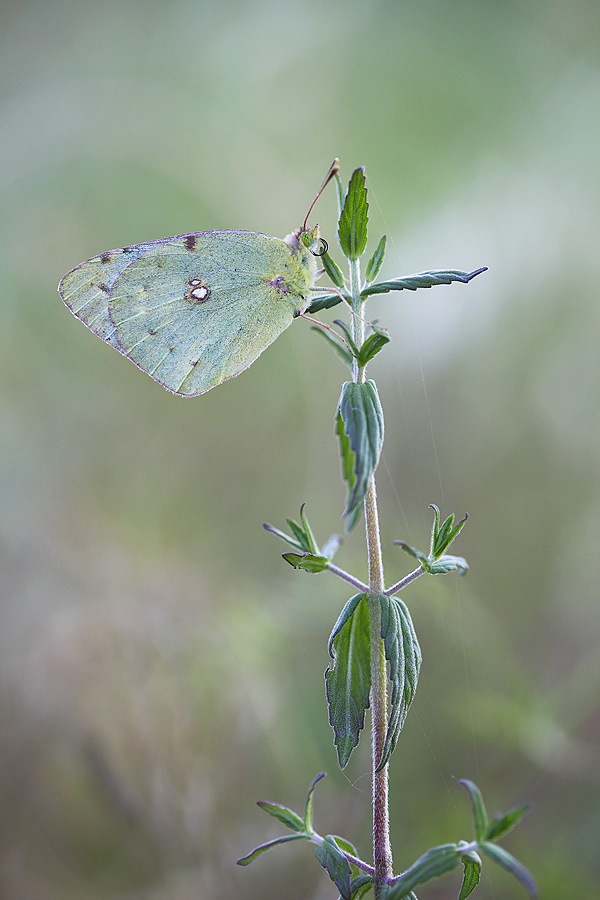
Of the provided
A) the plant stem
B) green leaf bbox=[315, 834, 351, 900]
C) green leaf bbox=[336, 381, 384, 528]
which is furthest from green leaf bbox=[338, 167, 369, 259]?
green leaf bbox=[315, 834, 351, 900]

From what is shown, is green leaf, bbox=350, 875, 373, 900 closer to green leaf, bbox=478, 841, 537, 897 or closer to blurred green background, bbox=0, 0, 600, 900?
green leaf, bbox=478, 841, 537, 897

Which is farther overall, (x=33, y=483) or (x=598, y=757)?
(x=33, y=483)

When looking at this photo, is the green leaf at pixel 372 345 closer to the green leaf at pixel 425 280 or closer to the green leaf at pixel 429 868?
the green leaf at pixel 425 280

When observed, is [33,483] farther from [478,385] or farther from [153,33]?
[153,33]

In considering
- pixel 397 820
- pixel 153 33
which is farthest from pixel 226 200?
pixel 397 820

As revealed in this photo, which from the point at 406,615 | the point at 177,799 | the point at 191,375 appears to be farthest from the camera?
the point at 177,799

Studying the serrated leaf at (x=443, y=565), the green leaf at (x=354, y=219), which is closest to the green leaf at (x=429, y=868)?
the serrated leaf at (x=443, y=565)
